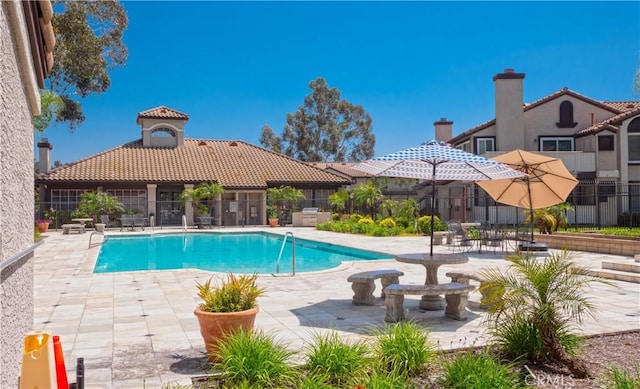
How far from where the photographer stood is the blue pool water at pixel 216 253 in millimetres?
16156

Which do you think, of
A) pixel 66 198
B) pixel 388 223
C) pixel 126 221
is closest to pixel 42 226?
pixel 126 221

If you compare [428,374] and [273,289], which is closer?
[428,374]

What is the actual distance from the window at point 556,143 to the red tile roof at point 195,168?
1281cm

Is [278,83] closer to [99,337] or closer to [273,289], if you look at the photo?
[273,289]

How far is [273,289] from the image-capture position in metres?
10.0

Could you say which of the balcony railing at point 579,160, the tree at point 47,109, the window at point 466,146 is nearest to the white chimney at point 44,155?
the tree at point 47,109

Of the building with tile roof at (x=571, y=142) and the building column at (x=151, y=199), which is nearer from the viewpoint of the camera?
the building with tile roof at (x=571, y=142)

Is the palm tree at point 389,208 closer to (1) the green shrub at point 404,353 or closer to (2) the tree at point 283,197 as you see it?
(2) the tree at point 283,197

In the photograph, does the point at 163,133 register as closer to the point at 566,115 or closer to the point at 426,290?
the point at 566,115

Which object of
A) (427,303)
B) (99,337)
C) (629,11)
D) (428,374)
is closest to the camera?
(428,374)

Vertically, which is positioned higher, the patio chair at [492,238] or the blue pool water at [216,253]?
the patio chair at [492,238]

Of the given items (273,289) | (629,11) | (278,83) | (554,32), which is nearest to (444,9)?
(554,32)

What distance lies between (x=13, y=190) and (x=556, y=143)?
31412 millimetres

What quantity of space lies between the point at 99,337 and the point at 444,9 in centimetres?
1717
